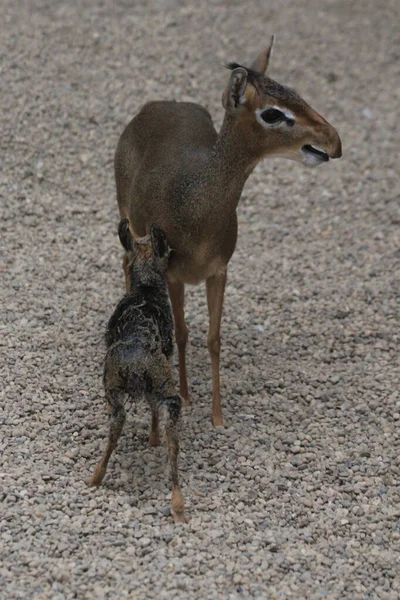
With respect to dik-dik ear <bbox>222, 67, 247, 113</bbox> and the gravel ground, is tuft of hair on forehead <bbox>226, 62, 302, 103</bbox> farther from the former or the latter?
the gravel ground

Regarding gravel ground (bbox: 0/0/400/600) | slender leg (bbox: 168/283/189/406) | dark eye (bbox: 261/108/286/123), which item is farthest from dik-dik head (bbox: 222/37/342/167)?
gravel ground (bbox: 0/0/400/600)

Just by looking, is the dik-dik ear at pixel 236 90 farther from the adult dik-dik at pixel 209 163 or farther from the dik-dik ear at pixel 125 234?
the dik-dik ear at pixel 125 234

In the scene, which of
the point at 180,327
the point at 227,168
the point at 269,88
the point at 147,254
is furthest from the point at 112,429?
the point at 269,88

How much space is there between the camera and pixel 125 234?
5.45 meters

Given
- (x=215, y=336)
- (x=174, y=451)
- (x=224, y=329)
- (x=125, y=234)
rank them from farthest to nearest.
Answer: (x=224, y=329)
(x=215, y=336)
(x=125, y=234)
(x=174, y=451)

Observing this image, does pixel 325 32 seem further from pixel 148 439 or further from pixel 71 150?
pixel 148 439

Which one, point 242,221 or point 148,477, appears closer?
point 148,477

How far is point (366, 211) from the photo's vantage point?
853 centimetres

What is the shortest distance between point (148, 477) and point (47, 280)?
235cm

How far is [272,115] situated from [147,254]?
1.00 m

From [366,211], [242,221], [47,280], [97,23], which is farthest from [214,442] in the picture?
[97,23]

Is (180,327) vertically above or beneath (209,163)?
beneath

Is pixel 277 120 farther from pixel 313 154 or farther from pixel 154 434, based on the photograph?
pixel 154 434

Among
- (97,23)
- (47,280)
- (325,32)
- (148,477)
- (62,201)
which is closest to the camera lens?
A: (148,477)
